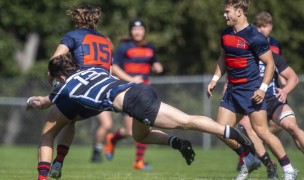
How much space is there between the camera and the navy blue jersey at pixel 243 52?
8.86m

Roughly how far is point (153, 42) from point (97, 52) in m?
14.2

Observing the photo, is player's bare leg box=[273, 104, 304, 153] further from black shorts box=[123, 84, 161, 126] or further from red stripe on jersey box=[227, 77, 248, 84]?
black shorts box=[123, 84, 161, 126]

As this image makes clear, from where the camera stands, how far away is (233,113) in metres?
9.16

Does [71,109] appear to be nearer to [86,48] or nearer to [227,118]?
[86,48]

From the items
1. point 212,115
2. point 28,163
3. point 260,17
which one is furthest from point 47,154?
point 212,115

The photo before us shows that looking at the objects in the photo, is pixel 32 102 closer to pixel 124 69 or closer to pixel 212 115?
pixel 124 69

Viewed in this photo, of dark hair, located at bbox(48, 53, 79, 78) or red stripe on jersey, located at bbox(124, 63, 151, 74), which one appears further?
red stripe on jersey, located at bbox(124, 63, 151, 74)

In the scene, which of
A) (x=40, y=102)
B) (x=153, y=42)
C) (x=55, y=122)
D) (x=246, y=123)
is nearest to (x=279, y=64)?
(x=246, y=123)

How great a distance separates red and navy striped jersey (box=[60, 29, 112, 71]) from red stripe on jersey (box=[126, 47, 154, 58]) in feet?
16.2

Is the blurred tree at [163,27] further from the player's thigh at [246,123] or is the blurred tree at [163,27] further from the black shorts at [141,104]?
the black shorts at [141,104]

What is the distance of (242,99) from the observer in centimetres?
909

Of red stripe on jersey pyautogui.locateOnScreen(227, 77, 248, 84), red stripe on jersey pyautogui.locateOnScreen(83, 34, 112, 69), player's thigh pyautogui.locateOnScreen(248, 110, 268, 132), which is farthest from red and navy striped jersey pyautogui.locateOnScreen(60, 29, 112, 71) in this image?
player's thigh pyautogui.locateOnScreen(248, 110, 268, 132)

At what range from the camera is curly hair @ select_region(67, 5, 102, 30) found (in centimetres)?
889

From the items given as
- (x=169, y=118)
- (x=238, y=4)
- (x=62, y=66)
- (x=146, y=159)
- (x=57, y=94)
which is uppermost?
(x=238, y=4)
